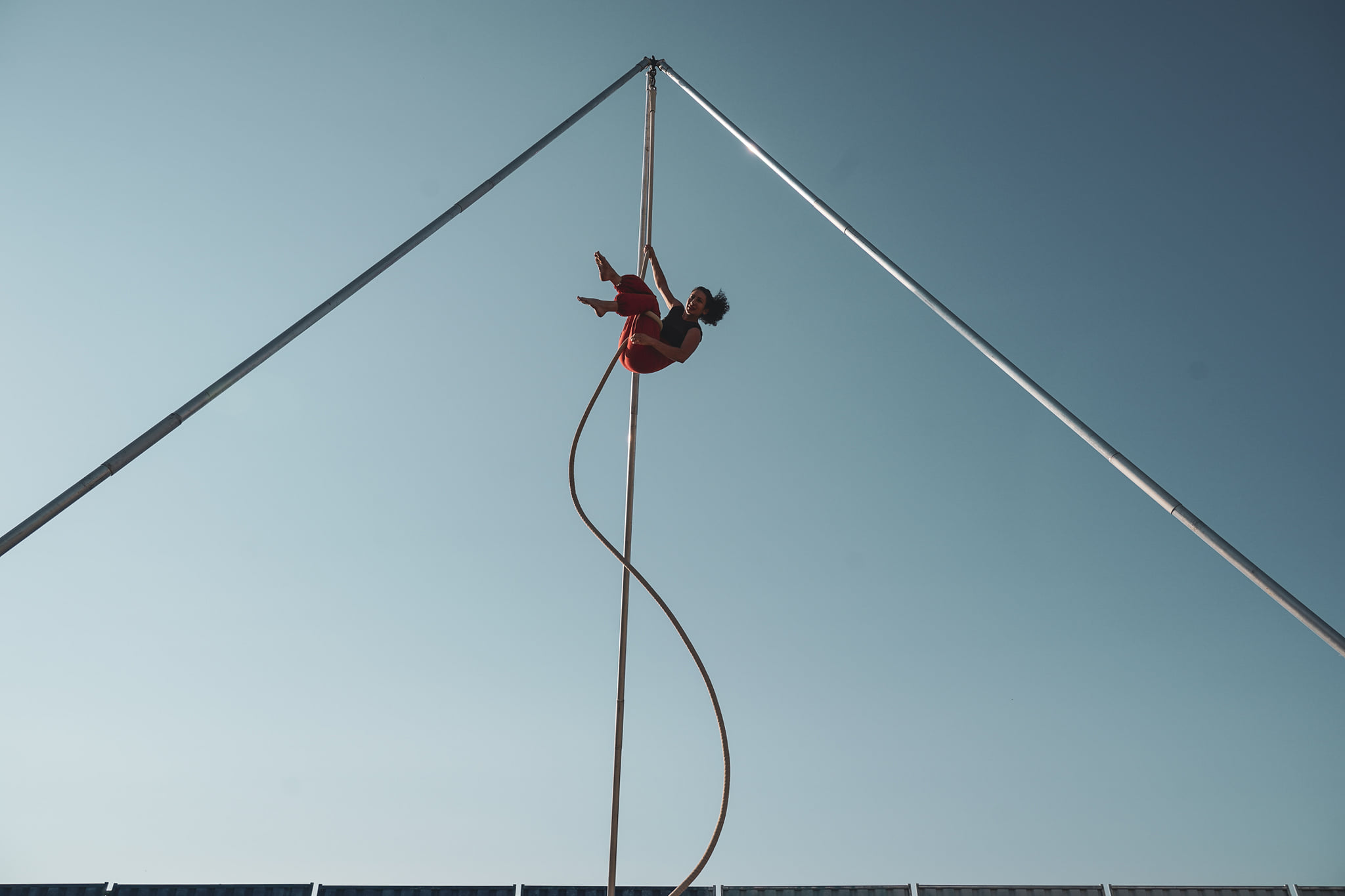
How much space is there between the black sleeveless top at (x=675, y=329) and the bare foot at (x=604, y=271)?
1.62 ft

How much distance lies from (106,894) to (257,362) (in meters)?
39.1

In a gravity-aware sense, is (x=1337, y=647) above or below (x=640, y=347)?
below

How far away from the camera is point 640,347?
6.28m

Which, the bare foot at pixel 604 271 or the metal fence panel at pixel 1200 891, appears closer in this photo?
the bare foot at pixel 604 271

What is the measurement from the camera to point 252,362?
493cm

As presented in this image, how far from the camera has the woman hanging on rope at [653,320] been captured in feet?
20.4

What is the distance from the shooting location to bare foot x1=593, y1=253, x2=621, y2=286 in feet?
20.3

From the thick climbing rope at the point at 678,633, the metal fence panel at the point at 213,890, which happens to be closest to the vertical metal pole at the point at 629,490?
the thick climbing rope at the point at 678,633

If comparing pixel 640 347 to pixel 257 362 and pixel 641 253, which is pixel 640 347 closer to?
pixel 641 253

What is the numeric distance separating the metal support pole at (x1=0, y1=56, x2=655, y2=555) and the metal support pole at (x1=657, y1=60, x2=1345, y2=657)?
6.50 feet

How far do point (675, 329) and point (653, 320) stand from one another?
0.19m

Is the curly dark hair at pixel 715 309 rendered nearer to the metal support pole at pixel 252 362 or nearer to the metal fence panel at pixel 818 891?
the metal support pole at pixel 252 362

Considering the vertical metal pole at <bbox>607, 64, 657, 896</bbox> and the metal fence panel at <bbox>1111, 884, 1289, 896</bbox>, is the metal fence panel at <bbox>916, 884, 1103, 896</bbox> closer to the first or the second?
the metal fence panel at <bbox>1111, 884, 1289, 896</bbox>

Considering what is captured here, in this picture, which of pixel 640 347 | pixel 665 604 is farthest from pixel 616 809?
pixel 640 347
